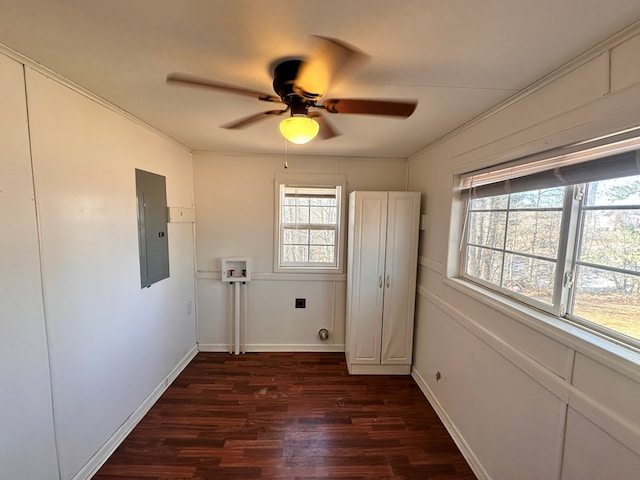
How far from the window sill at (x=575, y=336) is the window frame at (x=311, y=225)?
169cm

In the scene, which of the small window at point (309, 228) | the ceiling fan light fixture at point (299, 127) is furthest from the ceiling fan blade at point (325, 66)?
the small window at point (309, 228)

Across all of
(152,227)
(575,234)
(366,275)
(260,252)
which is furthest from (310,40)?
(260,252)

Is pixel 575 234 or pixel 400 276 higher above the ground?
pixel 575 234

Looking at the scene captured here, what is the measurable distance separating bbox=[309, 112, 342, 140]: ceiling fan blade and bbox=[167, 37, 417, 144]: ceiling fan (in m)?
0.23

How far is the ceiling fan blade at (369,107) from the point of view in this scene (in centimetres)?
134

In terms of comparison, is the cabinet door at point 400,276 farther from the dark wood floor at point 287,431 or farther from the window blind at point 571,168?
the window blind at point 571,168

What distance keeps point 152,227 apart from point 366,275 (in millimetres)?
1965

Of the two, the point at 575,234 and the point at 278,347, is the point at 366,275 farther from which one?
the point at 575,234

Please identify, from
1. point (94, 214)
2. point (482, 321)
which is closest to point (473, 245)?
point (482, 321)

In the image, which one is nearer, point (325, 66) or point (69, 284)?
point (325, 66)

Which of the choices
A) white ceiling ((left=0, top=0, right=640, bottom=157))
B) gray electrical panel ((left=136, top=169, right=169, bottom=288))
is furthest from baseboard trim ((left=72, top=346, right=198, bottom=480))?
white ceiling ((left=0, top=0, right=640, bottom=157))

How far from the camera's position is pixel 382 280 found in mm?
2666

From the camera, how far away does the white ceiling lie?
0.88 meters

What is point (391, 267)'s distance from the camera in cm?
266
